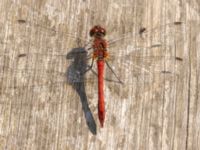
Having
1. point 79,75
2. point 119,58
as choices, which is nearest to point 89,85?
point 79,75

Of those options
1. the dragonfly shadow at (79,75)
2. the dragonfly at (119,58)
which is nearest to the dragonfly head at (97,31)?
the dragonfly at (119,58)

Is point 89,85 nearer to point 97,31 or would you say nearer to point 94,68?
point 94,68

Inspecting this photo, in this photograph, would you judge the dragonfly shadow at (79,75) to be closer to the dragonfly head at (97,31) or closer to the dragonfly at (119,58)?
the dragonfly at (119,58)

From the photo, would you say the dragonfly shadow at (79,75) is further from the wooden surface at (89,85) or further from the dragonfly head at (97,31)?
the dragonfly head at (97,31)

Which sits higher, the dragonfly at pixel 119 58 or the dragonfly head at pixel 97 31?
the dragonfly head at pixel 97 31

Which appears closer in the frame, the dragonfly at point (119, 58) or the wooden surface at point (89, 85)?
the wooden surface at point (89, 85)

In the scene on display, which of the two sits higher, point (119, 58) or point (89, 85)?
point (119, 58)

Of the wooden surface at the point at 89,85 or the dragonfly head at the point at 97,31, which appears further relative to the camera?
the dragonfly head at the point at 97,31

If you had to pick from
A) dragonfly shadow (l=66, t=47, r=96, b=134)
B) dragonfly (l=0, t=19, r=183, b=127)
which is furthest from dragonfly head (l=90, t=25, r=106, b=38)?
dragonfly shadow (l=66, t=47, r=96, b=134)
